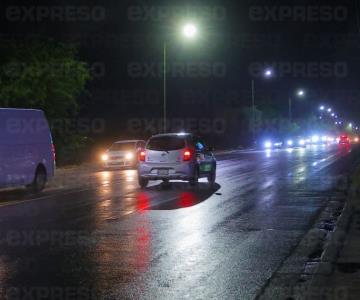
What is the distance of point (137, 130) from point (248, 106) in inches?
1074

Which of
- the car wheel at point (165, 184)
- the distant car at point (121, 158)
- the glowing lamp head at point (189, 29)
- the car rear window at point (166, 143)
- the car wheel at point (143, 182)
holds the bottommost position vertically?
the car wheel at point (165, 184)

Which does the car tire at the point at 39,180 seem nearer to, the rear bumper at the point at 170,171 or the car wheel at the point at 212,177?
the rear bumper at the point at 170,171

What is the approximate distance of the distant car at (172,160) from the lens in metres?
19.6

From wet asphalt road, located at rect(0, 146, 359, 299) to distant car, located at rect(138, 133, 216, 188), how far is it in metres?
0.98

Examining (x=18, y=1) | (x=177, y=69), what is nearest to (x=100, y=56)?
(x=177, y=69)

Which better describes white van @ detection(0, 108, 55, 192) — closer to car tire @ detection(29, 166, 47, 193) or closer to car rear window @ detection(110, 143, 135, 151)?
car tire @ detection(29, 166, 47, 193)

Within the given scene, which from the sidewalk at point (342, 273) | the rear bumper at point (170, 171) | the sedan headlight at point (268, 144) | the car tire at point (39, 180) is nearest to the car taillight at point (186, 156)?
the rear bumper at point (170, 171)

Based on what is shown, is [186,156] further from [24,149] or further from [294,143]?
[294,143]

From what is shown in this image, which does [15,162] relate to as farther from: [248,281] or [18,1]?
[18,1]

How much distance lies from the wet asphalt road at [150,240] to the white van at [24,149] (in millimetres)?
628

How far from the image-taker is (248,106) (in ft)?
261

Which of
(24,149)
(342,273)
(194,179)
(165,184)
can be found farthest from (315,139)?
(342,273)

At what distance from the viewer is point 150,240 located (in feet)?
33.8

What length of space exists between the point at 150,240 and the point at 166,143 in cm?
988
